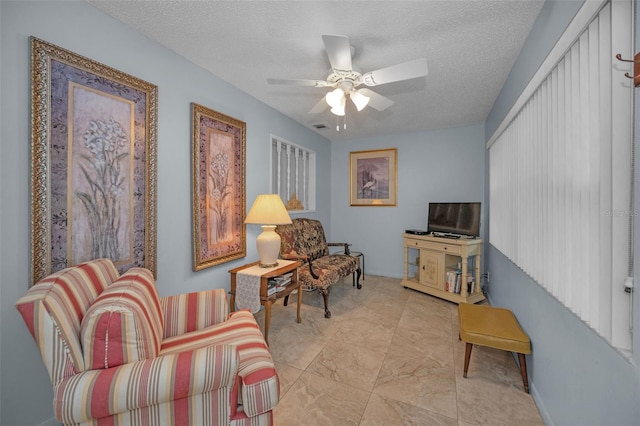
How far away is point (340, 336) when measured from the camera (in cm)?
246

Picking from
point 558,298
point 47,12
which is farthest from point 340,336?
point 47,12

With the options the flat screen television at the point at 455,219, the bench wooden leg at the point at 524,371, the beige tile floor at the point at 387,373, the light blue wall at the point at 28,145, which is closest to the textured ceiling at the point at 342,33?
the light blue wall at the point at 28,145

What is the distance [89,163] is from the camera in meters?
1.56

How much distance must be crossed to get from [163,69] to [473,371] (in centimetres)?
344

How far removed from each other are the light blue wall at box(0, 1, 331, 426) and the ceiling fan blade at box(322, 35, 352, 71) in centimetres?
136

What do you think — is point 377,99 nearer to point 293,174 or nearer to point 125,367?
point 293,174

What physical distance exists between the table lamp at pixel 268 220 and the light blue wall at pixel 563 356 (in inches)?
81.8

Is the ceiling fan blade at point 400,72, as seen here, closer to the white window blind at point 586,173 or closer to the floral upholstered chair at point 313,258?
the white window blind at point 586,173

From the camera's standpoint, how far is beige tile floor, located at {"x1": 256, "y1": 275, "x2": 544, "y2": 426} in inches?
60.4

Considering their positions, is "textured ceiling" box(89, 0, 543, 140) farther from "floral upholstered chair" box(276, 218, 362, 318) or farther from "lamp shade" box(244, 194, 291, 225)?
"floral upholstered chair" box(276, 218, 362, 318)

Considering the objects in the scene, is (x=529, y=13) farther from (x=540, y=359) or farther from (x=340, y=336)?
(x=340, y=336)

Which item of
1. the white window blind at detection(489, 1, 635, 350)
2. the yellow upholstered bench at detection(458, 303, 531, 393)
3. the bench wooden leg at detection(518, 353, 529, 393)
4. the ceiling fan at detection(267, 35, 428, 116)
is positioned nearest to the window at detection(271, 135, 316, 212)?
the ceiling fan at detection(267, 35, 428, 116)

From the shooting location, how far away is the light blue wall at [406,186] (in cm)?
390

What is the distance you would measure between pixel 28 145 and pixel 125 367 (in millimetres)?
1292
